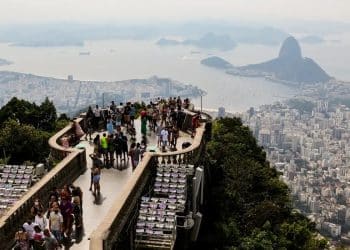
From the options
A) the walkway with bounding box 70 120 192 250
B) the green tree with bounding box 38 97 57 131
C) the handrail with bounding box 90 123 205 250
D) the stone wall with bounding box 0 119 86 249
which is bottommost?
the green tree with bounding box 38 97 57 131

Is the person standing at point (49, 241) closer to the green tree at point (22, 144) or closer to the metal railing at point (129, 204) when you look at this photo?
the metal railing at point (129, 204)

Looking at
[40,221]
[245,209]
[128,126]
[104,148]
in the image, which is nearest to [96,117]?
[128,126]

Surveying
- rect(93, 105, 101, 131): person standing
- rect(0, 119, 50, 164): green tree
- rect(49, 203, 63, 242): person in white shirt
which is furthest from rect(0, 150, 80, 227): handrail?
rect(0, 119, 50, 164): green tree

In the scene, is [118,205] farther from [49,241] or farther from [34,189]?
[34,189]

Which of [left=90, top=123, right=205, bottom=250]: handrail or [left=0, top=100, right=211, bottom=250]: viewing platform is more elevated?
[left=90, top=123, right=205, bottom=250]: handrail

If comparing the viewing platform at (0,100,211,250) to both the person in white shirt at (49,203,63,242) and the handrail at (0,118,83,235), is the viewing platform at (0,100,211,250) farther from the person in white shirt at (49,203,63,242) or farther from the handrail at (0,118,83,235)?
the person in white shirt at (49,203,63,242)

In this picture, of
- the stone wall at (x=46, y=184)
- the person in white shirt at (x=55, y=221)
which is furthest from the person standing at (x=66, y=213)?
the stone wall at (x=46, y=184)
